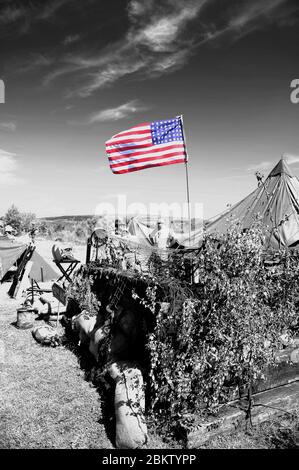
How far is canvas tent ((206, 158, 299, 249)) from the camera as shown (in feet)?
25.1

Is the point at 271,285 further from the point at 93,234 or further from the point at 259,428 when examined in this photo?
the point at 93,234

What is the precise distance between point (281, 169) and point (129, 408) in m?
7.50

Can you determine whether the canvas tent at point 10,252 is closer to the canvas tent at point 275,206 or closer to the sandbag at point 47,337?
the sandbag at point 47,337

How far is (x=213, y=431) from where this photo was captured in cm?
430

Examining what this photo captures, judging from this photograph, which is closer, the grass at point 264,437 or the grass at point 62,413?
the grass at point 264,437

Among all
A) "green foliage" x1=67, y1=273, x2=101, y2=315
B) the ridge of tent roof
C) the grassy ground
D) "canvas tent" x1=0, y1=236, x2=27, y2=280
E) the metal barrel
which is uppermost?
the ridge of tent roof

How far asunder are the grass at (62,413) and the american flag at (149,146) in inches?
192

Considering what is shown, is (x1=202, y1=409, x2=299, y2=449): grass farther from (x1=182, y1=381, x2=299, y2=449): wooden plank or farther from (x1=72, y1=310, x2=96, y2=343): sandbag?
(x1=72, y1=310, x2=96, y2=343): sandbag

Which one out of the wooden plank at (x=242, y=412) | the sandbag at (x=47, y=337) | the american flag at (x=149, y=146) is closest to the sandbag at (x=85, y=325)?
the sandbag at (x=47, y=337)

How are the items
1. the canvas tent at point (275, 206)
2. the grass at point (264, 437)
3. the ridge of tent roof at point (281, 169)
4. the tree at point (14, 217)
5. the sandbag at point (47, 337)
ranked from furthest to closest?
the tree at point (14, 217)
the ridge of tent roof at point (281, 169)
the sandbag at point (47, 337)
the canvas tent at point (275, 206)
the grass at point (264, 437)

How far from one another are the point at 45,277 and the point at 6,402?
358 inches

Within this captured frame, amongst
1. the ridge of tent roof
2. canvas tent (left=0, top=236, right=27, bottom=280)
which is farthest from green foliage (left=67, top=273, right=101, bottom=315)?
canvas tent (left=0, top=236, right=27, bottom=280)

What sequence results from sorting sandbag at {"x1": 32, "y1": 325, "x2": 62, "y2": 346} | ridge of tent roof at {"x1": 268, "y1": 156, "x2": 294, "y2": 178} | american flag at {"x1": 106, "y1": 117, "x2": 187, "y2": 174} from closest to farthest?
sandbag at {"x1": 32, "y1": 325, "x2": 62, "y2": 346} → american flag at {"x1": 106, "y1": 117, "x2": 187, "y2": 174} → ridge of tent roof at {"x1": 268, "y1": 156, "x2": 294, "y2": 178}

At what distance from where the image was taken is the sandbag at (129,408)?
4.21 metres
